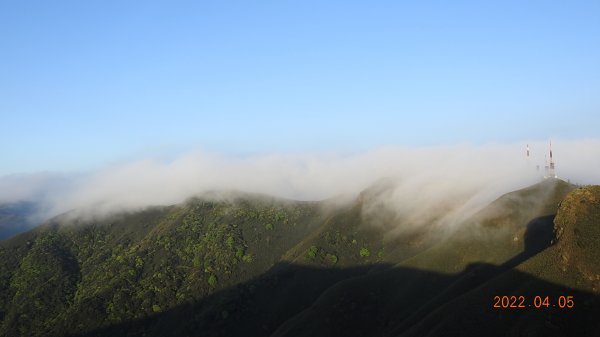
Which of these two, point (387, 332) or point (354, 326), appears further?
point (354, 326)

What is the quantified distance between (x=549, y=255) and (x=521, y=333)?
38.0 metres

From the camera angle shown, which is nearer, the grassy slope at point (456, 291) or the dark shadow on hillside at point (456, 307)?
the dark shadow on hillside at point (456, 307)

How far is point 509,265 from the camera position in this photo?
559 feet

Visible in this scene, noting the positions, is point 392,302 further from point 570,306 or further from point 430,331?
point 570,306

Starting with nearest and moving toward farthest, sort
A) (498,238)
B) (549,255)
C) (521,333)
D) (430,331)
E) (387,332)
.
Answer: (521,333), (430,331), (549,255), (387,332), (498,238)

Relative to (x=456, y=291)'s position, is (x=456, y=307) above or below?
above

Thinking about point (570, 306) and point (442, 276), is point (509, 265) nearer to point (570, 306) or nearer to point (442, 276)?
point (442, 276)

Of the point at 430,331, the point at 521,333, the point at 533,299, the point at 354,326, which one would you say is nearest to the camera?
the point at 521,333

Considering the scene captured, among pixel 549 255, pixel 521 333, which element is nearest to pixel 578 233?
pixel 549 255

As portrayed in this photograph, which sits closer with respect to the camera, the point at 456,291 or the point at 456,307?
the point at 456,307

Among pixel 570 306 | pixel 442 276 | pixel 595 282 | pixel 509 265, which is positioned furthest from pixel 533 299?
pixel 442 276

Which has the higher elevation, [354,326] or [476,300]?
[476,300]

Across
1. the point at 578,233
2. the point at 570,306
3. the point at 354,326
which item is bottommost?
the point at 354,326

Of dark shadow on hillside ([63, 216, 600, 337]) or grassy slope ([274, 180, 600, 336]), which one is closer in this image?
dark shadow on hillside ([63, 216, 600, 337])
